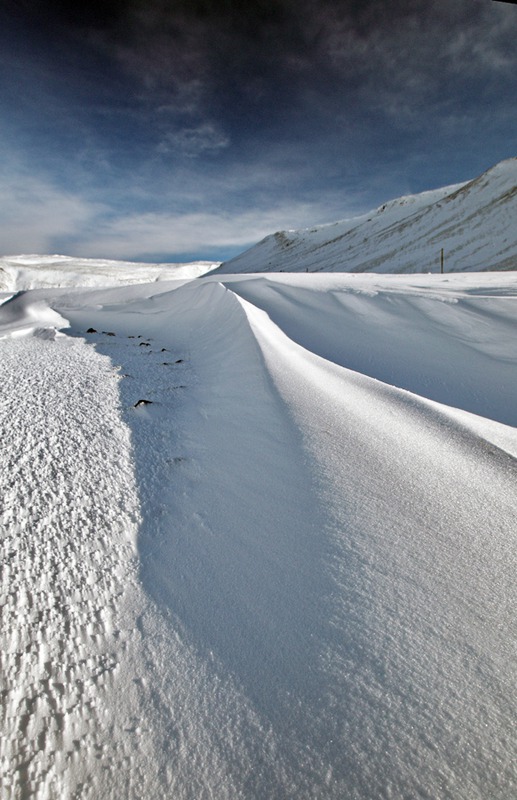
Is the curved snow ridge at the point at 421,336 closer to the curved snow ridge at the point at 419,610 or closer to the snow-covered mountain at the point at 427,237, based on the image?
the curved snow ridge at the point at 419,610

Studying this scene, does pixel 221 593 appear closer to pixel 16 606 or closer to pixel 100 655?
pixel 100 655

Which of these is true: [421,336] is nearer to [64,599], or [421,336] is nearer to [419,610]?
[419,610]

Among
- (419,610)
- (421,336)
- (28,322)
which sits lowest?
(419,610)

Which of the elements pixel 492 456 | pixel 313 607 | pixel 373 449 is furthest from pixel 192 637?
pixel 492 456

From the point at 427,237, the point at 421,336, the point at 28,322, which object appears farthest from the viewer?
the point at 427,237

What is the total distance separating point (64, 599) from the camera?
0.81 meters

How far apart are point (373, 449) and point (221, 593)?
0.80 metres

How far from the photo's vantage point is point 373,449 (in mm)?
1396

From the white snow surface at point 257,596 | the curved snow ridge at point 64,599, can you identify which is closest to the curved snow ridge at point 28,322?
the white snow surface at point 257,596

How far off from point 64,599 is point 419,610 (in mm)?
785

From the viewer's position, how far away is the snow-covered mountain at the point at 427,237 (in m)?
33.9

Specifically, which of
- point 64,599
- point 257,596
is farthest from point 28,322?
point 257,596

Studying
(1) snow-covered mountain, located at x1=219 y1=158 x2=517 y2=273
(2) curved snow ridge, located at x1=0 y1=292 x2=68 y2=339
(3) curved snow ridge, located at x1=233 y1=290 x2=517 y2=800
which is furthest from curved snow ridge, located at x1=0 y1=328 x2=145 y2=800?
(1) snow-covered mountain, located at x1=219 y1=158 x2=517 y2=273

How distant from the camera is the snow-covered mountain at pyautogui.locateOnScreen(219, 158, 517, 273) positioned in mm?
33875
